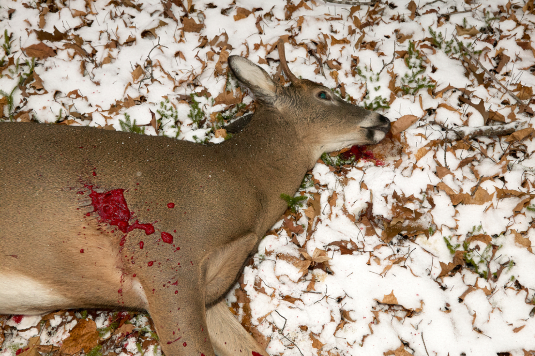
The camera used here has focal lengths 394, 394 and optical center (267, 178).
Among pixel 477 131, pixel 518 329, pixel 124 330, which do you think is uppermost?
pixel 477 131

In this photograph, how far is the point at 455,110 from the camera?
4.64m

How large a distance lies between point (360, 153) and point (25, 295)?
3433 mm

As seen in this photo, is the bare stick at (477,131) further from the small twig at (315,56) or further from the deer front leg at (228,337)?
the deer front leg at (228,337)

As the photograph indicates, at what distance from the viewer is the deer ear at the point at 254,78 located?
3.95 meters

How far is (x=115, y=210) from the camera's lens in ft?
9.62

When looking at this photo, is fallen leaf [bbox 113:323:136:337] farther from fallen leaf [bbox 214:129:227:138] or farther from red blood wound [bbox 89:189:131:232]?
fallen leaf [bbox 214:129:227:138]

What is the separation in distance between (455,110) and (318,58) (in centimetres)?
178

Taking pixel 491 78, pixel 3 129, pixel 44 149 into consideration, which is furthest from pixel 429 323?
pixel 3 129

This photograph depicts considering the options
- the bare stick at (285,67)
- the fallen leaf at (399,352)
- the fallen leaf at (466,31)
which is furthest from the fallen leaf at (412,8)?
the fallen leaf at (399,352)

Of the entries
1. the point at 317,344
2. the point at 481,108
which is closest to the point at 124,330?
the point at 317,344

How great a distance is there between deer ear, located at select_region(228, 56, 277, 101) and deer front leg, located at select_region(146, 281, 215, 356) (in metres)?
2.02

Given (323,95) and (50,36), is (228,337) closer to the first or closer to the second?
(323,95)

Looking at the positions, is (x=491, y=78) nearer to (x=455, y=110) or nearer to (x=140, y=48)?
(x=455, y=110)

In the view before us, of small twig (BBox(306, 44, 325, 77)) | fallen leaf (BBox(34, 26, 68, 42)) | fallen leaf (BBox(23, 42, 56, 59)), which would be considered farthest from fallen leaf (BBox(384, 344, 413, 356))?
fallen leaf (BBox(34, 26, 68, 42))
